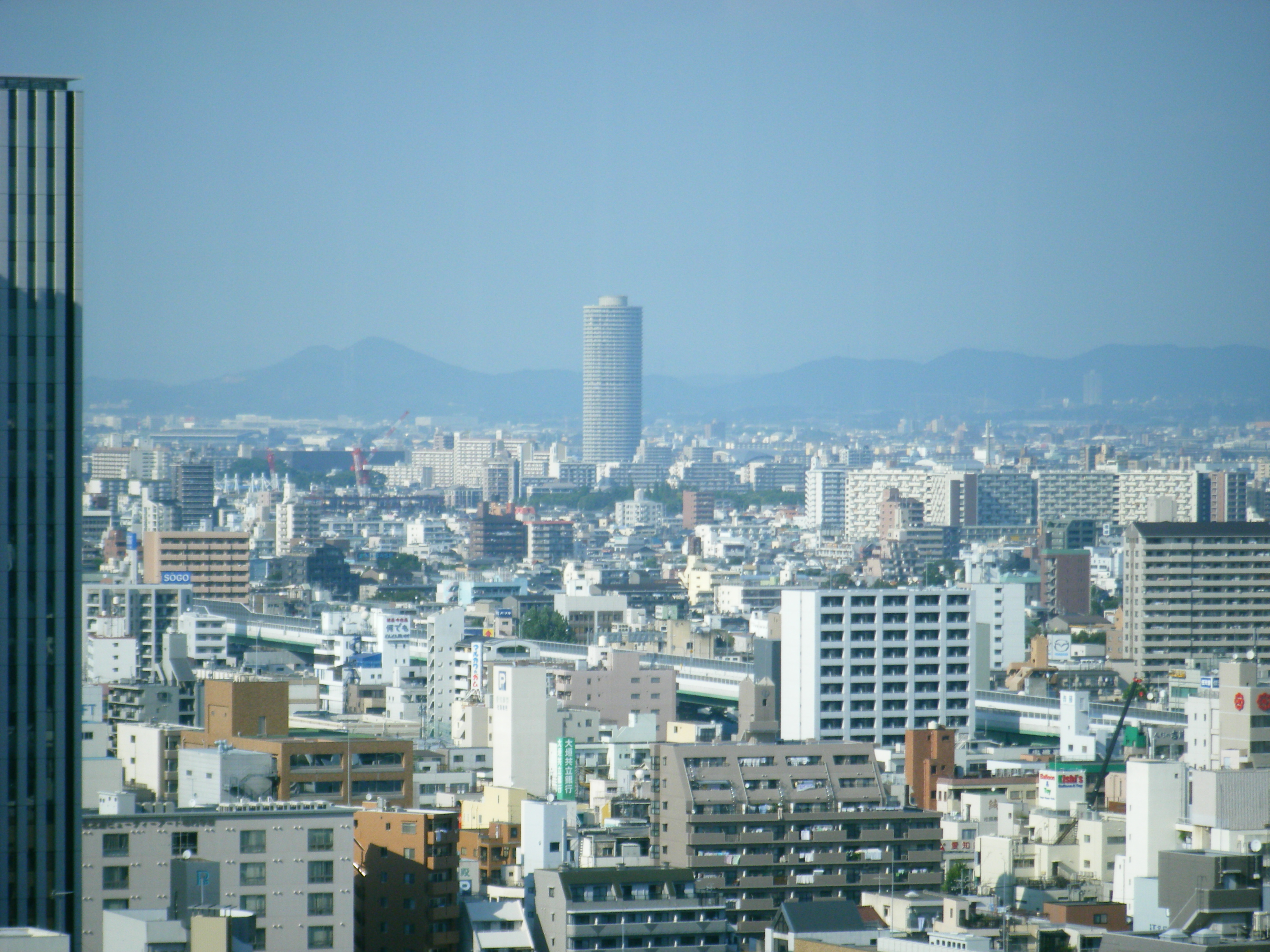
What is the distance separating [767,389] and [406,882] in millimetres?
175752

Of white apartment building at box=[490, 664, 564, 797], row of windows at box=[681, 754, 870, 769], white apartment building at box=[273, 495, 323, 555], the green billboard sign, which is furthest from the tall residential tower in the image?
white apartment building at box=[273, 495, 323, 555]

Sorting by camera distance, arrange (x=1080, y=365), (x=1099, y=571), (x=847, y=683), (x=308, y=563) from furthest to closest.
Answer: (x=1080, y=365)
(x=308, y=563)
(x=1099, y=571)
(x=847, y=683)

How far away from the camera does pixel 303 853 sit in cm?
1241

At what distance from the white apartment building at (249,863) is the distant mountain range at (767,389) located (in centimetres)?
9979

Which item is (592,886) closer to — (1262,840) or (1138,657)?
(1262,840)

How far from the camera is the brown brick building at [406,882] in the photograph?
13234 mm

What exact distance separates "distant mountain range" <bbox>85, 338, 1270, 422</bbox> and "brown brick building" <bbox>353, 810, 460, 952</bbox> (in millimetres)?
98806

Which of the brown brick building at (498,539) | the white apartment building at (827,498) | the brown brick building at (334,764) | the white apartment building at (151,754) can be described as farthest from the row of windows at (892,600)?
the white apartment building at (827,498)

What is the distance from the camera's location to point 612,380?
14312 centimetres

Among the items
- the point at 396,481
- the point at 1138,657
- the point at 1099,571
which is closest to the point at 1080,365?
the point at 396,481

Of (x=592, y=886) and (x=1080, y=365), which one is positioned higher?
(x=1080, y=365)

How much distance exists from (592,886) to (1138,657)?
25.8m

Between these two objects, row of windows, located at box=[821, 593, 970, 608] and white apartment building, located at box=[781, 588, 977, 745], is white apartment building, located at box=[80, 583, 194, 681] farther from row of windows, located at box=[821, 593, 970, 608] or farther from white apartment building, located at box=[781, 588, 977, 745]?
row of windows, located at box=[821, 593, 970, 608]

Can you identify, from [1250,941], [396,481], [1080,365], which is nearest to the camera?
[1250,941]
